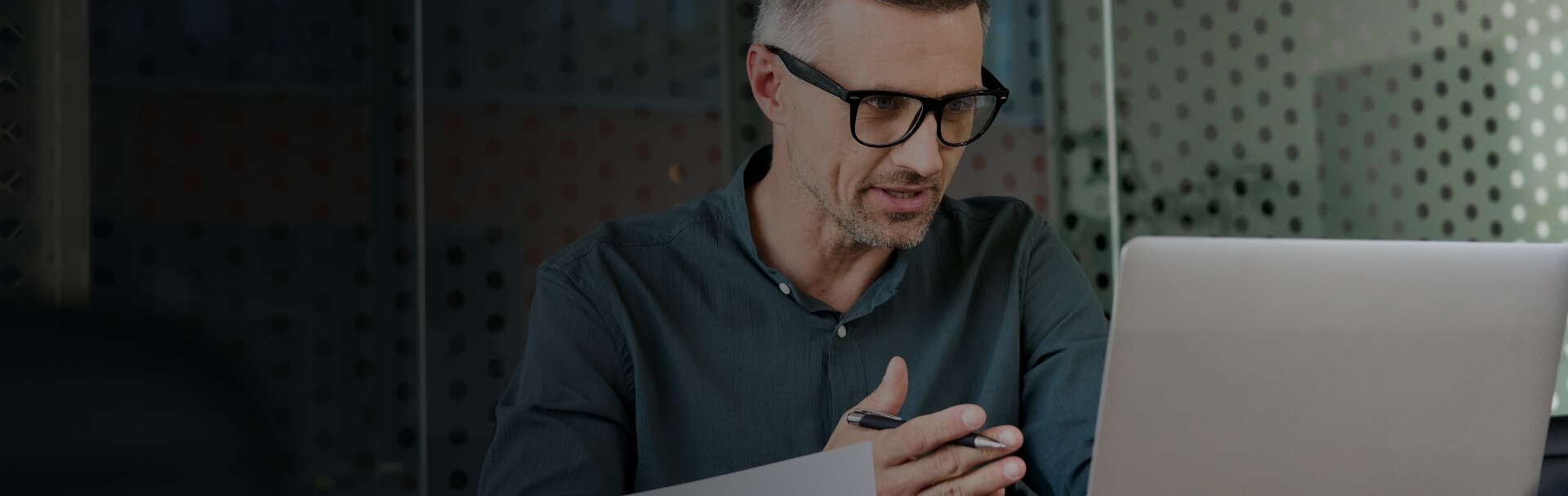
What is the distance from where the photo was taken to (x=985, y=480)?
930 millimetres

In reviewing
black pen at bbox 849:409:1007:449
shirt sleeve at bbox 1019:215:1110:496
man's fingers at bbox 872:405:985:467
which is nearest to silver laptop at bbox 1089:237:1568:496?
man's fingers at bbox 872:405:985:467

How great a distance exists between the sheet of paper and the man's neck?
0.78 metres

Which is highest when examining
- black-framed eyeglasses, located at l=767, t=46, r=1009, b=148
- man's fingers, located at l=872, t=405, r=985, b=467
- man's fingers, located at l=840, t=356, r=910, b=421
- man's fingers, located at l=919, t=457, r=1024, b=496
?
black-framed eyeglasses, located at l=767, t=46, r=1009, b=148

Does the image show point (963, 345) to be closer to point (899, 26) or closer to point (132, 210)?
point (899, 26)

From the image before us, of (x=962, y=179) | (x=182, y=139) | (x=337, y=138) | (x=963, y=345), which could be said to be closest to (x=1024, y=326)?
(x=963, y=345)

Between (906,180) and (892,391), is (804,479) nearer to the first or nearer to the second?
(892,391)

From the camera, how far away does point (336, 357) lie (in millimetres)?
1808

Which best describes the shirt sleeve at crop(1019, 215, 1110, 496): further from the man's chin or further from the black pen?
the black pen

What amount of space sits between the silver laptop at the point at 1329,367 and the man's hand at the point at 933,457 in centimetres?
16

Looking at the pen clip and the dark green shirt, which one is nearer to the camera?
A: the pen clip

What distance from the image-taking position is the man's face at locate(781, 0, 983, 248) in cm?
138

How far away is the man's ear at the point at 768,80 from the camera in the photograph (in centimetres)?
153

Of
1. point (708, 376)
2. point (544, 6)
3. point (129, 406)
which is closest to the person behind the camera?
point (129, 406)

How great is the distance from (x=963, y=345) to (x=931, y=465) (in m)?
0.53
